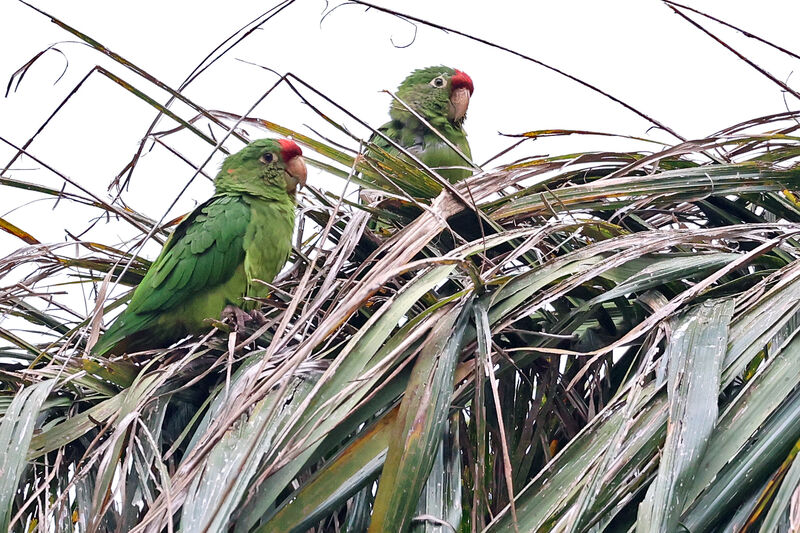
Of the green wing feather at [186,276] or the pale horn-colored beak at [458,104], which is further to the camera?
the pale horn-colored beak at [458,104]

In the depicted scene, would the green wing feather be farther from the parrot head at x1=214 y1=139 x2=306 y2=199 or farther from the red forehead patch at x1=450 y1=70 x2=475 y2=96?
the red forehead patch at x1=450 y1=70 x2=475 y2=96

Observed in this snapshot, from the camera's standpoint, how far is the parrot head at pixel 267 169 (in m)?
3.99

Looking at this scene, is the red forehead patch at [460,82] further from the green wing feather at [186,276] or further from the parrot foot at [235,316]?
the parrot foot at [235,316]

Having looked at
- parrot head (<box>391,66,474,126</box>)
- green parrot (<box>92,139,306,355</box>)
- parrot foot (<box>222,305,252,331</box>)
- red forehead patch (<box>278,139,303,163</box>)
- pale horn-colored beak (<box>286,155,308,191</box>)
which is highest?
parrot head (<box>391,66,474,126</box>)

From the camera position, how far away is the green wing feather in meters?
3.48

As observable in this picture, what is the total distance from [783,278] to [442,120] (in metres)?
2.97

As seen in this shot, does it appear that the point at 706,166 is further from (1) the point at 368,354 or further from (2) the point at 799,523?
(2) the point at 799,523

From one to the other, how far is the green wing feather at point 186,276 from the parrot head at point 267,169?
0.70ft

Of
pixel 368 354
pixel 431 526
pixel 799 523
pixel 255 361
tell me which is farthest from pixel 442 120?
pixel 799 523

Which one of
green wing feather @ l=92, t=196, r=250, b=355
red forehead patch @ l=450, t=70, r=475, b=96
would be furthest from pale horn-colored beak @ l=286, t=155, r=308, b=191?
red forehead patch @ l=450, t=70, r=475, b=96

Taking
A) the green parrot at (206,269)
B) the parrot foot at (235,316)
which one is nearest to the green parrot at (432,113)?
the green parrot at (206,269)

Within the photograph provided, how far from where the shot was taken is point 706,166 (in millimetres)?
2568

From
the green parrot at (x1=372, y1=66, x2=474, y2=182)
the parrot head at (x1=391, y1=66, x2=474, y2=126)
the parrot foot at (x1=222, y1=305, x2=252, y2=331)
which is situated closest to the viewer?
the parrot foot at (x1=222, y1=305, x2=252, y2=331)

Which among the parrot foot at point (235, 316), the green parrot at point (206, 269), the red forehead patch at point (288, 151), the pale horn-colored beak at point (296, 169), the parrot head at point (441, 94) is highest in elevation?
the parrot head at point (441, 94)
